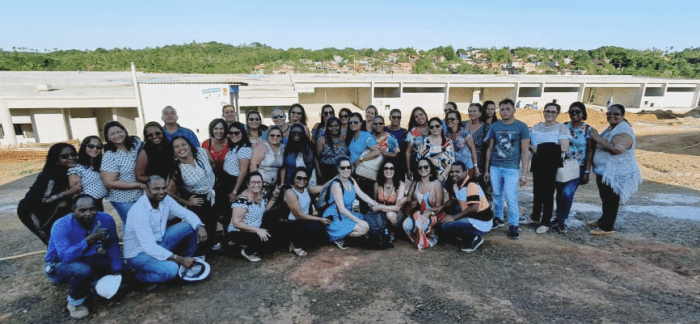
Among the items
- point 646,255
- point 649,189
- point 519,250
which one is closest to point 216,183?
point 519,250

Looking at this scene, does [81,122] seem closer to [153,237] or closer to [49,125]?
[49,125]

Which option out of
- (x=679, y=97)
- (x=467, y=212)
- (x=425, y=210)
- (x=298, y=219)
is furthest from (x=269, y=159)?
(x=679, y=97)

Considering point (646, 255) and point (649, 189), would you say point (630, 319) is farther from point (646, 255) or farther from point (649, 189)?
point (649, 189)

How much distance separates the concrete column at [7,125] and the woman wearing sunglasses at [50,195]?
735 inches

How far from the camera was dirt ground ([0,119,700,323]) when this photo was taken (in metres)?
3.12

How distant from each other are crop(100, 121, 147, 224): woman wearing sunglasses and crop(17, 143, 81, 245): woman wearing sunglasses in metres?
0.31

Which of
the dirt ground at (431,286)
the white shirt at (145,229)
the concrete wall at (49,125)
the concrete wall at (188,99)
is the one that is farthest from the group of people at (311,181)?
the concrete wall at (49,125)

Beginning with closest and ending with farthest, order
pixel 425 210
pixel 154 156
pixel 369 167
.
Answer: pixel 154 156, pixel 425 210, pixel 369 167

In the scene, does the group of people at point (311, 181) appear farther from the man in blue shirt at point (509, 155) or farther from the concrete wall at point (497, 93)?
the concrete wall at point (497, 93)

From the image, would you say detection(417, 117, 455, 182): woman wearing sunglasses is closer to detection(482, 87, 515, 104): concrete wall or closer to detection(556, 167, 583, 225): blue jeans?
detection(556, 167, 583, 225): blue jeans

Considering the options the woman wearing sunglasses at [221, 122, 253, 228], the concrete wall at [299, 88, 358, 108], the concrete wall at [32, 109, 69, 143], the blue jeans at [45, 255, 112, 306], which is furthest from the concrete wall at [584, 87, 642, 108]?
the concrete wall at [32, 109, 69, 143]

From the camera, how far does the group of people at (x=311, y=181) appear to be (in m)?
3.60

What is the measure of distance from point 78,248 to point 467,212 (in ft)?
12.5

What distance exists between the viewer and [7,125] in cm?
1722
